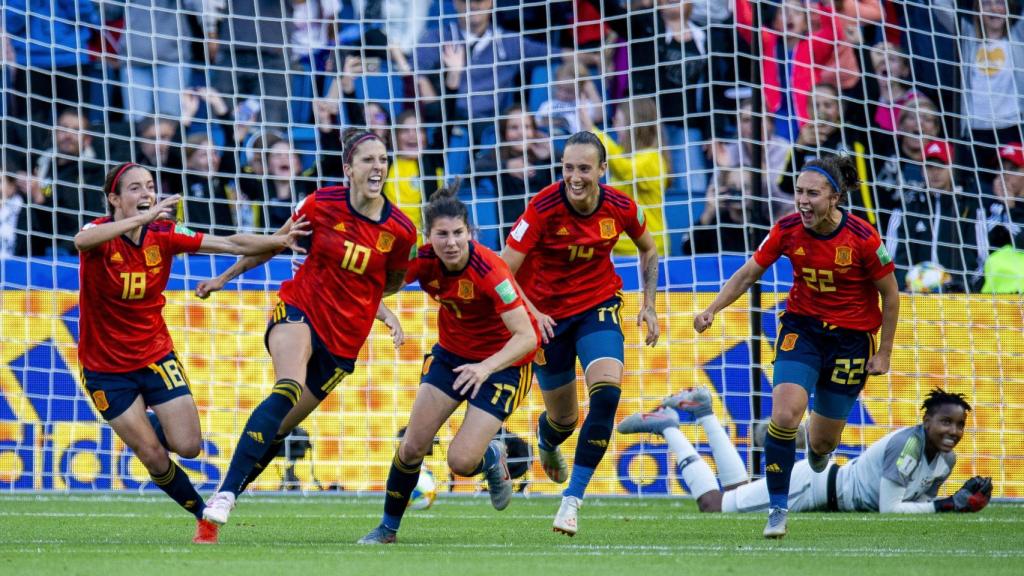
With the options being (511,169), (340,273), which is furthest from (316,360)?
Result: (511,169)

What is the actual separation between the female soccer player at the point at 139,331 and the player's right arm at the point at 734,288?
2.44 m

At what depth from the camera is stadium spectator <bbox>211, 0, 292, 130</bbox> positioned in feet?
44.1

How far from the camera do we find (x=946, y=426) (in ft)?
32.4

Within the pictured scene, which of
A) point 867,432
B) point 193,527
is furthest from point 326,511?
point 867,432

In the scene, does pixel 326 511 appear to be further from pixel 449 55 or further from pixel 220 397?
pixel 449 55

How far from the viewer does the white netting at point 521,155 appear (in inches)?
450

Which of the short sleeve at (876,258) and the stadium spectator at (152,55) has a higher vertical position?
the stadium spectator at (152,55)

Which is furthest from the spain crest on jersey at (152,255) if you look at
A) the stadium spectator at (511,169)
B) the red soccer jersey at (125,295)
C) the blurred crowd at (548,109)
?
the stadium spectator at (511,169)

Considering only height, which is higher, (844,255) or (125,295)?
(844,255)

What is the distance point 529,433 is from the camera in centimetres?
1156

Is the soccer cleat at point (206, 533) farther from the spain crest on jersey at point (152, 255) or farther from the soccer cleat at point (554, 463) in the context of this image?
the soccer cleat at point (554, 463)

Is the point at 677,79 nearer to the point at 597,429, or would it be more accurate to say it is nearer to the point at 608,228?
the point at 608,228

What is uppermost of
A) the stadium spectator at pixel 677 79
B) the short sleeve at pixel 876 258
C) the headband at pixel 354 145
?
the stadium spectator at pixel 677 79

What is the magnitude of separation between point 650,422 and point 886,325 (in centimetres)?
246
